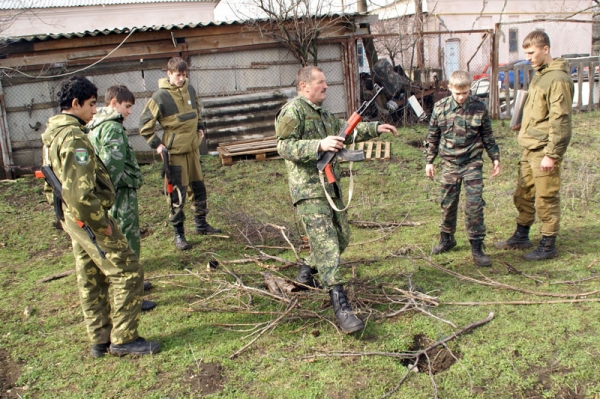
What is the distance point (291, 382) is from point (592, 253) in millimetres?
3516

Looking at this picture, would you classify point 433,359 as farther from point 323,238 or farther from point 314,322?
point 323,238

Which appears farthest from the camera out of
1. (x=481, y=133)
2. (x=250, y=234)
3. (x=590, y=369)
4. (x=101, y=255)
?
(x=250, y=234)

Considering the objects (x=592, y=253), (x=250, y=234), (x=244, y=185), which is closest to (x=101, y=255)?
(x=250, y=234)

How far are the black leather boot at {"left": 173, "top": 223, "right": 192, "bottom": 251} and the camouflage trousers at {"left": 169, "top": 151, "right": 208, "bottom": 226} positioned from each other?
0.27 ft

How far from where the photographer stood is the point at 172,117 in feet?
19.2

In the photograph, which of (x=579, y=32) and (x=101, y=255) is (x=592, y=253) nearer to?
(x=101, y=255)

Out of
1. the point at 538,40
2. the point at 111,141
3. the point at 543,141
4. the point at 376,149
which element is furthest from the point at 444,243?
the point at 376,149

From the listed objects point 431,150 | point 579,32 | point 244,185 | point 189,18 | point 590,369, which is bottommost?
point 590,369

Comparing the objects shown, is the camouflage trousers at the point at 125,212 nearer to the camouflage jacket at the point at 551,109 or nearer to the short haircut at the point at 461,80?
the short haircut at the point at 461,80

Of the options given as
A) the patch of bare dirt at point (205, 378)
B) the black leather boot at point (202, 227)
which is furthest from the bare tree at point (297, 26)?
the patch of bare dirt at point (205, 378)

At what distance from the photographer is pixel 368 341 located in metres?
3.64

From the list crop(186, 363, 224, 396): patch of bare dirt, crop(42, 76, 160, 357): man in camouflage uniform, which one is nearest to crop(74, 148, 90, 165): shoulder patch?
crop(42, 76, 160, 357): man in camouflage uniform

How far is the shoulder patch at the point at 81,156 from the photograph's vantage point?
3.19m

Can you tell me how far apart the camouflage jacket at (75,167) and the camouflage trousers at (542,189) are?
3.98 m
